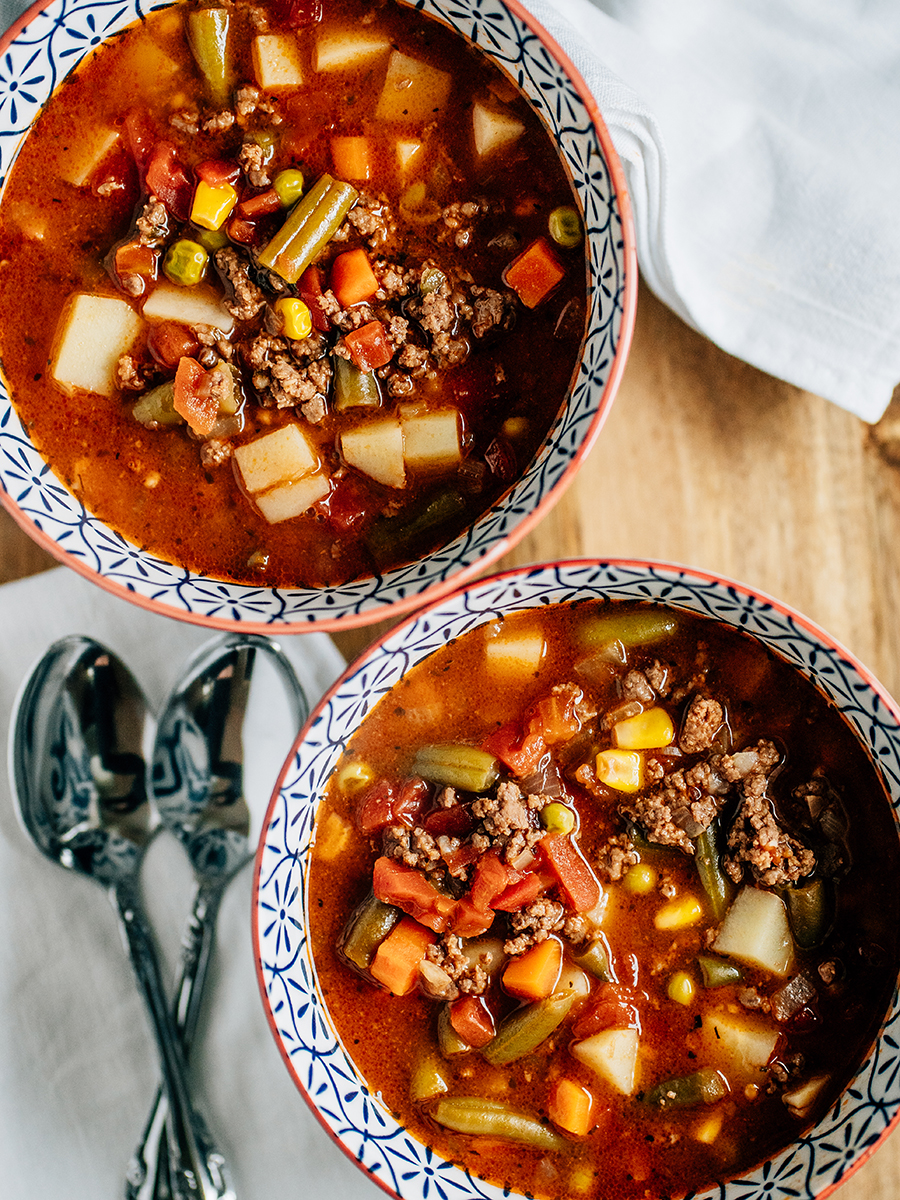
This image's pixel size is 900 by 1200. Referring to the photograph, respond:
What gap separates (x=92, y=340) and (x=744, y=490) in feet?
6.09

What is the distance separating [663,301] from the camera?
9.85 feet

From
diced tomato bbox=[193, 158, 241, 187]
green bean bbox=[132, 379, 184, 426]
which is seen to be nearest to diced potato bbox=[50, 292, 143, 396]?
green bean bbox=[132, 379, 184, 426]

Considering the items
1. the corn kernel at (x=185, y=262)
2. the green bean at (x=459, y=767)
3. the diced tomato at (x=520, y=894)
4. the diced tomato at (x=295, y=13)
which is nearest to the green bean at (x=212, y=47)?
the diced tomato at (x=295, y=13)

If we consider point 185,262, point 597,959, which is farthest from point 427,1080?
point 185,262

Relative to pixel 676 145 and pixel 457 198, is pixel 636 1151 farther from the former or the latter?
pixel 676 145

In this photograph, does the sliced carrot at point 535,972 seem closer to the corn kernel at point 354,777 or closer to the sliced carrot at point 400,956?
the sliced carrot at point 400,956

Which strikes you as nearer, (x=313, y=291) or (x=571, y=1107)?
(x=313, y=291)

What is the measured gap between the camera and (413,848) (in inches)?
99.5

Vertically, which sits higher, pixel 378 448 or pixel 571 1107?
pixel 378 448

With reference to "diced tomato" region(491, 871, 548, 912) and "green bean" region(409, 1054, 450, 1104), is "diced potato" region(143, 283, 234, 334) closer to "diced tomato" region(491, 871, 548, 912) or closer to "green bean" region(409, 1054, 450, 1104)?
"diced tomato" region(491, 871, 548, 912)

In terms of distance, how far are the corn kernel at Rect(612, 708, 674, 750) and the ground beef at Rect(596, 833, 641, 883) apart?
0.23m

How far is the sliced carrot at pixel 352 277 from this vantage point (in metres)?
2.42

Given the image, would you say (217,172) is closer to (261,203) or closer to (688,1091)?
(261,203)

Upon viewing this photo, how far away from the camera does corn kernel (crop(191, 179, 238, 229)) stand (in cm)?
237
